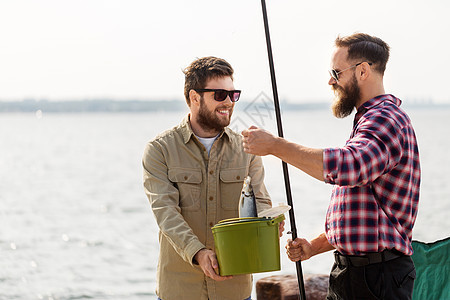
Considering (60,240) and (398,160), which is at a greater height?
(398,160)

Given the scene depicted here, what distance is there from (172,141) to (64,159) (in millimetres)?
30340

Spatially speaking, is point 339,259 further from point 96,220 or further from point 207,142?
point 96,220


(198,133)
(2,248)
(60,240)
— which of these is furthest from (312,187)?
(198,133)

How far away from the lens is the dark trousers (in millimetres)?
2678

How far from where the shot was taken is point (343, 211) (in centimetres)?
270

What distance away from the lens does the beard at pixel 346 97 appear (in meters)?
2.80

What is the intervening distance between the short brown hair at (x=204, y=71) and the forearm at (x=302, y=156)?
76cm

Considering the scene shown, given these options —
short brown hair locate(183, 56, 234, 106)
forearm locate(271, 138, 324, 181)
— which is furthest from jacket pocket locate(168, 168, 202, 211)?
forearm locate(271, 138, 324, 181)

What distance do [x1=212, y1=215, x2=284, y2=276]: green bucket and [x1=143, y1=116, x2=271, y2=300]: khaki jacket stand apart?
374mm

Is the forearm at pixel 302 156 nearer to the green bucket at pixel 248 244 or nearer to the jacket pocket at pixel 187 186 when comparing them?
the green bucket at pixel 248 244

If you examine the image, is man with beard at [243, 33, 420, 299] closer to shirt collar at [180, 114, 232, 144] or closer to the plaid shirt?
the plaid shirt

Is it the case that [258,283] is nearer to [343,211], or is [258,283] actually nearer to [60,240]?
[343,211]

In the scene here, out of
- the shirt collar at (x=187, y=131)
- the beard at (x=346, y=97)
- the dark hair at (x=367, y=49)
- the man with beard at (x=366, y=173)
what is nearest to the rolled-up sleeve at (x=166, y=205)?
the shirt collar at (x=187, y=131)

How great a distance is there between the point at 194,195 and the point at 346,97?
91 centimetres
